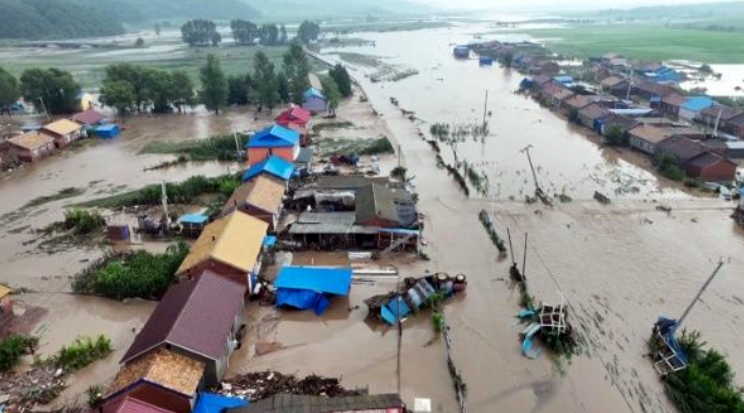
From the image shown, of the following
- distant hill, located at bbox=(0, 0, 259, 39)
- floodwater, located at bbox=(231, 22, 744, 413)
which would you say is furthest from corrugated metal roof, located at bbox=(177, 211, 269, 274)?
distant hill, located at bbox=(0, 0, 259, 39)

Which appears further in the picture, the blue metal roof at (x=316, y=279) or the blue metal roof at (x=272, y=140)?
the blue metal roof at (x=272, y=140)

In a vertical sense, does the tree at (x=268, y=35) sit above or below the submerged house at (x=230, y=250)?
above

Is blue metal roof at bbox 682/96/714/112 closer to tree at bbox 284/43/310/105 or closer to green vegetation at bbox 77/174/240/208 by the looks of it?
tree at bbox 284/43/310/105

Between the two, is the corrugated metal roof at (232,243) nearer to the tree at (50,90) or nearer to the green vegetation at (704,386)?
the green vegetation at (704,386)

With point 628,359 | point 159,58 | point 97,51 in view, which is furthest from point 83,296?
point 97,51

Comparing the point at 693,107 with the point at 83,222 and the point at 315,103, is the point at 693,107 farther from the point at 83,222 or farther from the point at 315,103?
the point at 83,222

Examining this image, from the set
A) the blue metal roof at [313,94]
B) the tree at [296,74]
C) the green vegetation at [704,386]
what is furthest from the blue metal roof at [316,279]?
the tree at [296,74]

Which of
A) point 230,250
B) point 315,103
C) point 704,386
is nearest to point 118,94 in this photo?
point 315,103
